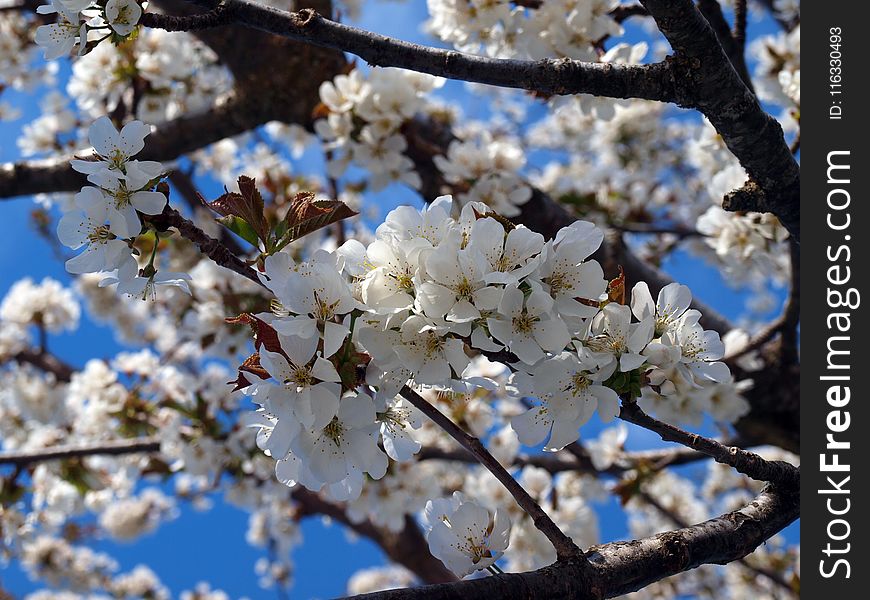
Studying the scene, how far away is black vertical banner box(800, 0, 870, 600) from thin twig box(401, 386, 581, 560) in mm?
490

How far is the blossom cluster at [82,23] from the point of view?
117 cm

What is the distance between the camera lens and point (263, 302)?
2762mm

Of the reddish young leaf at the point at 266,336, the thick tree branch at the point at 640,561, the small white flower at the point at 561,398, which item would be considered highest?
the reddish young leaf at the point at 266,336

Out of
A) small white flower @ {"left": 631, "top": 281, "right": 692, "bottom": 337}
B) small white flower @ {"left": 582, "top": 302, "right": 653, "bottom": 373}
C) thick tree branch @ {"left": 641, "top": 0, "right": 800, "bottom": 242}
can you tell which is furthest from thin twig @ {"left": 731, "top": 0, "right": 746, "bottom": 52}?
small white flower @ {"left": 582, "top": 302, "right": 653, "bottom": 373}

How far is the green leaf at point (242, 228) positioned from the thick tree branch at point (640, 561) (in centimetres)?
54

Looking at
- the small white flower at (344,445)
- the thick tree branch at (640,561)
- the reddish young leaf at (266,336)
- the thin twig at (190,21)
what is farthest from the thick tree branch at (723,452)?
the thin twig at (190,21)

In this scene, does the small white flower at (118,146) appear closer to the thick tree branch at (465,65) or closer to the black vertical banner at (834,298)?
the thick tree branch at (465,65)

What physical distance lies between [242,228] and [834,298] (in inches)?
46.6

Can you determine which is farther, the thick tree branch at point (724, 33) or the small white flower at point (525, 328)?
the thick tree branch at point (724, 33)

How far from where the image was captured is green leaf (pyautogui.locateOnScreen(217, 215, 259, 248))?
1.06 meters

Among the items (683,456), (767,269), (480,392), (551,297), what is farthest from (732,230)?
(551,297)

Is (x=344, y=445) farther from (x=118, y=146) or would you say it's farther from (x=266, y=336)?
(x=118, y=146)

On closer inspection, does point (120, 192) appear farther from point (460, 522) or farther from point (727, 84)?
point (727, 84)

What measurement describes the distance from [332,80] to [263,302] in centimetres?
93
